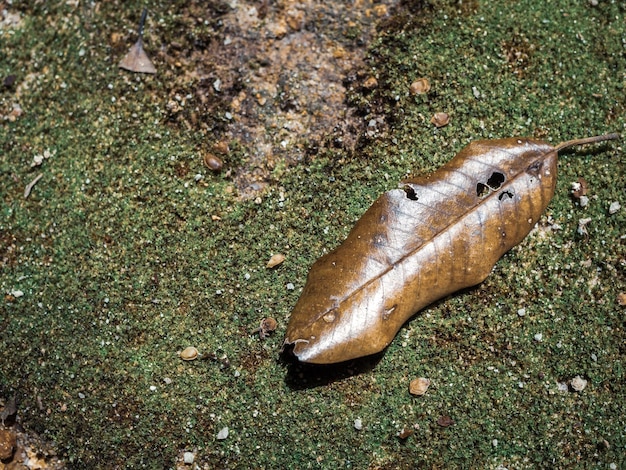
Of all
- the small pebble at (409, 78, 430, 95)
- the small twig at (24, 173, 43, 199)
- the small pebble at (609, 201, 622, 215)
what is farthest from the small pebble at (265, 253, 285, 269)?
the small pebble at (609, 201, 622, 215)

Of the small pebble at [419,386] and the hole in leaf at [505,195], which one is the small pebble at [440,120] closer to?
the hole in leaf at [505,195]

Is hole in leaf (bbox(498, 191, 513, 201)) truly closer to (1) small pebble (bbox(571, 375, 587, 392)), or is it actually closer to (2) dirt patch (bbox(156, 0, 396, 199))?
(2) dirt patch (bbox(156, 0, 396, 199))

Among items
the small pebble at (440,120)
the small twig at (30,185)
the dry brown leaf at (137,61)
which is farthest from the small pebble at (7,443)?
the small pebble at (440,120)

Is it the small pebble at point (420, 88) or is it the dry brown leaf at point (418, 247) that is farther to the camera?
the small pebble at point (420, 88)

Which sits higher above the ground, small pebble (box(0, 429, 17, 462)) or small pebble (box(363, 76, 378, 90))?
small pebble (box(363, 76, 378, 90))

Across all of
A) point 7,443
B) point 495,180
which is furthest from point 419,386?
point 7,443

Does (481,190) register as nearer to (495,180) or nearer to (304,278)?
(495,180)
